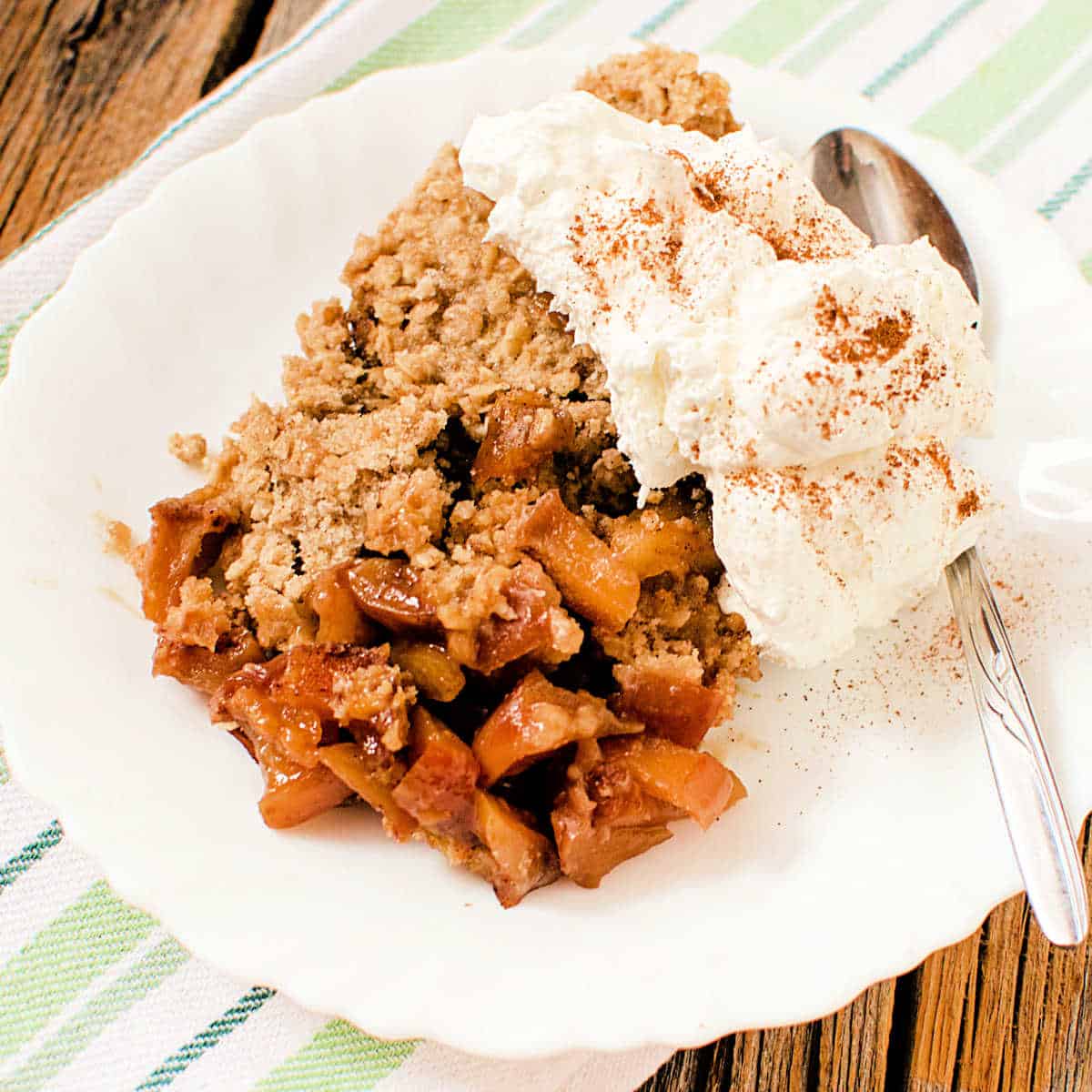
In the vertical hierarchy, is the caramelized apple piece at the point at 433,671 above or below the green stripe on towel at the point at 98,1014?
above

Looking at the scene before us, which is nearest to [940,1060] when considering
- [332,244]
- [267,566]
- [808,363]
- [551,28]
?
[808,363]

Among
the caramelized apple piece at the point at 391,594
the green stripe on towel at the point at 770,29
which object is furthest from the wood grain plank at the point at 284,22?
the caramelized apple piece at the point at 391,594

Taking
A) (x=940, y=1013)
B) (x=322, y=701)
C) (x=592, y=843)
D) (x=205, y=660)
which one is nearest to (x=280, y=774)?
(x=322, y=701)

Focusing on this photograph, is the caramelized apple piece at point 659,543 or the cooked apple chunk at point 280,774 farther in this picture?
the caramelized apple piece at point 659,543

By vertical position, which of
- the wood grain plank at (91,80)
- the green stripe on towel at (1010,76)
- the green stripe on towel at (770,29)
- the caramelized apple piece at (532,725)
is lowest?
the green stripe on towel at (1010,76)

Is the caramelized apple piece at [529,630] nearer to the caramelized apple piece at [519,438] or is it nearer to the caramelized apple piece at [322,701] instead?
the caramelized apple piece at [322,701]

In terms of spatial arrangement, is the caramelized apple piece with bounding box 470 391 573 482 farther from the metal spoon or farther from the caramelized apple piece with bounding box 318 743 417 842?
the metal spoon
